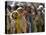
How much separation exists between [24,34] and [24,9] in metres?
0.33

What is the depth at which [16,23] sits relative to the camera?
1069mm

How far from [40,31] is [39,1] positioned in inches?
15.8

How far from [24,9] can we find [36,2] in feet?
0.62

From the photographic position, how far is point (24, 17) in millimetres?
1085

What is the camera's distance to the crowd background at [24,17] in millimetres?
1063

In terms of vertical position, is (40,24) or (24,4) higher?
(24,4)

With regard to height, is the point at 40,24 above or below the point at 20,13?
below

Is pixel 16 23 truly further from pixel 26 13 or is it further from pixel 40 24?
pixel 40 24

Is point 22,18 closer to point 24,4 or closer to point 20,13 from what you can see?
point 20,13

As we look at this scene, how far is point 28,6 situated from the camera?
110 cm

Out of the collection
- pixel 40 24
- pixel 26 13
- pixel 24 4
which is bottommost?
pixel 40 24

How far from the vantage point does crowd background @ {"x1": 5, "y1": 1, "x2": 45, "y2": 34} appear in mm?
1063

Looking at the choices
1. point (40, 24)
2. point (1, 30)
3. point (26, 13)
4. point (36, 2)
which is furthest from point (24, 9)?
point (1, 30)

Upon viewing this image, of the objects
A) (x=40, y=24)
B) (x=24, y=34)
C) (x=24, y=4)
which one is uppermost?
(x=24, y=4)
